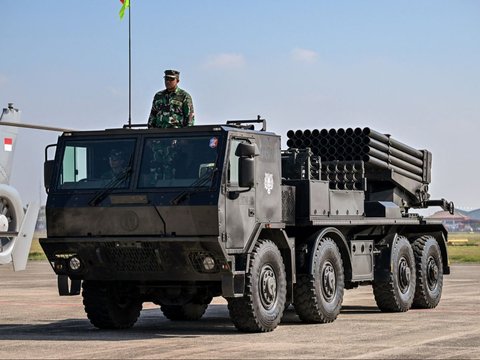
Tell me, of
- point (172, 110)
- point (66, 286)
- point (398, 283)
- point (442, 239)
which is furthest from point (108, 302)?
point (442, 239)

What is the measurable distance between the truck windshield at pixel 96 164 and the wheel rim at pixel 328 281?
342 centimetres

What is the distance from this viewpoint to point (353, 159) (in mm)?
18266

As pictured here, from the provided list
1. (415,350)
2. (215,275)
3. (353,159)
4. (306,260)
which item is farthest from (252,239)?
(353,159)

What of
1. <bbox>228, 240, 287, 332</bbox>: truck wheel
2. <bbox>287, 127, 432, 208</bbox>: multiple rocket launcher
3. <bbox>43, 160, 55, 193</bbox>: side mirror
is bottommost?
<bbox>228, 240, 287, 332</bbox>: truck wheel

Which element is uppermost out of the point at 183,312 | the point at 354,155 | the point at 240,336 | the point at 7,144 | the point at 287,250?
the point at 7,144

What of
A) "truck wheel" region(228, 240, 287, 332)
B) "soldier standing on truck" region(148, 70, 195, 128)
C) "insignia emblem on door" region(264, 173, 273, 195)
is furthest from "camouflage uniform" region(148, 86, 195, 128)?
"truck wheel" region(228, 240, 287, 332)

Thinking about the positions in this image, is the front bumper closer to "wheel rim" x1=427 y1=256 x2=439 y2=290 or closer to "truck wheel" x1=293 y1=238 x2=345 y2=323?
"truck wheel" x1=293 y1=238 x2=345 y2=323

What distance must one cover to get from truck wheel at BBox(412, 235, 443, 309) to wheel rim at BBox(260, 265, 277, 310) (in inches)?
203

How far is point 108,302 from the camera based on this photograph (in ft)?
50.8

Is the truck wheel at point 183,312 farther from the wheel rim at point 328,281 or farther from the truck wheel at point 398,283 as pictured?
the truck wheel at point 398,283

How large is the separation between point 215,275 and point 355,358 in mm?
3056

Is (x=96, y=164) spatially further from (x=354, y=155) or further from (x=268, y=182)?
(x=354, y=155)

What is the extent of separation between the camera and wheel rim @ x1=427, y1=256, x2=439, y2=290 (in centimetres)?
1989

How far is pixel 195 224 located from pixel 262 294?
141 centimetres
